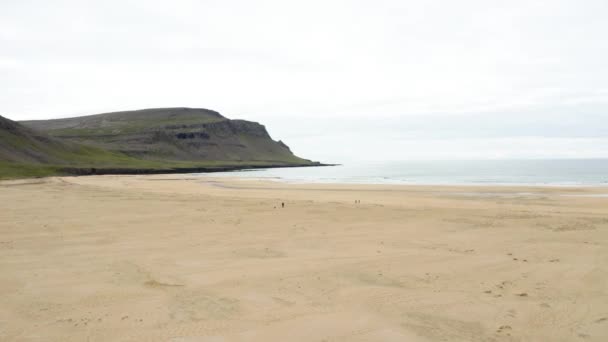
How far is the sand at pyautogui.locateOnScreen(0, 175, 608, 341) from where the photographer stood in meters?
6.38

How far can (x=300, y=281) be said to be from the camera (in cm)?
877

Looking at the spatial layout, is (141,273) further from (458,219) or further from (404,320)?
(458,219)

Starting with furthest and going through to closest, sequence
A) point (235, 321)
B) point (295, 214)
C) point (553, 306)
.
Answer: point (295, 214), point (553, 306), point (235, 321)

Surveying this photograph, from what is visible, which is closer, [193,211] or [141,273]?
[141,273]

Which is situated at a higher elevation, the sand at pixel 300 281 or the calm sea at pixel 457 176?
the calm sea at pixel 457 176

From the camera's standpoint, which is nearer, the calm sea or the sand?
the sand

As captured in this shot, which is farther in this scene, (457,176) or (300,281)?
(457,176)

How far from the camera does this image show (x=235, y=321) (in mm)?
6578

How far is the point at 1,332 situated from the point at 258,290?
3698mm

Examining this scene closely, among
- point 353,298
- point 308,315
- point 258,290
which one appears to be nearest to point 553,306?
point 353,298

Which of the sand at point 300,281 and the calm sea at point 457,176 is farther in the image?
the calm sea at point 457,176

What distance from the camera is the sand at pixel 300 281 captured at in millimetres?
6379

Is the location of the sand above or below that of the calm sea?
below

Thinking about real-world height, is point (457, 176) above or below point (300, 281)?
above
